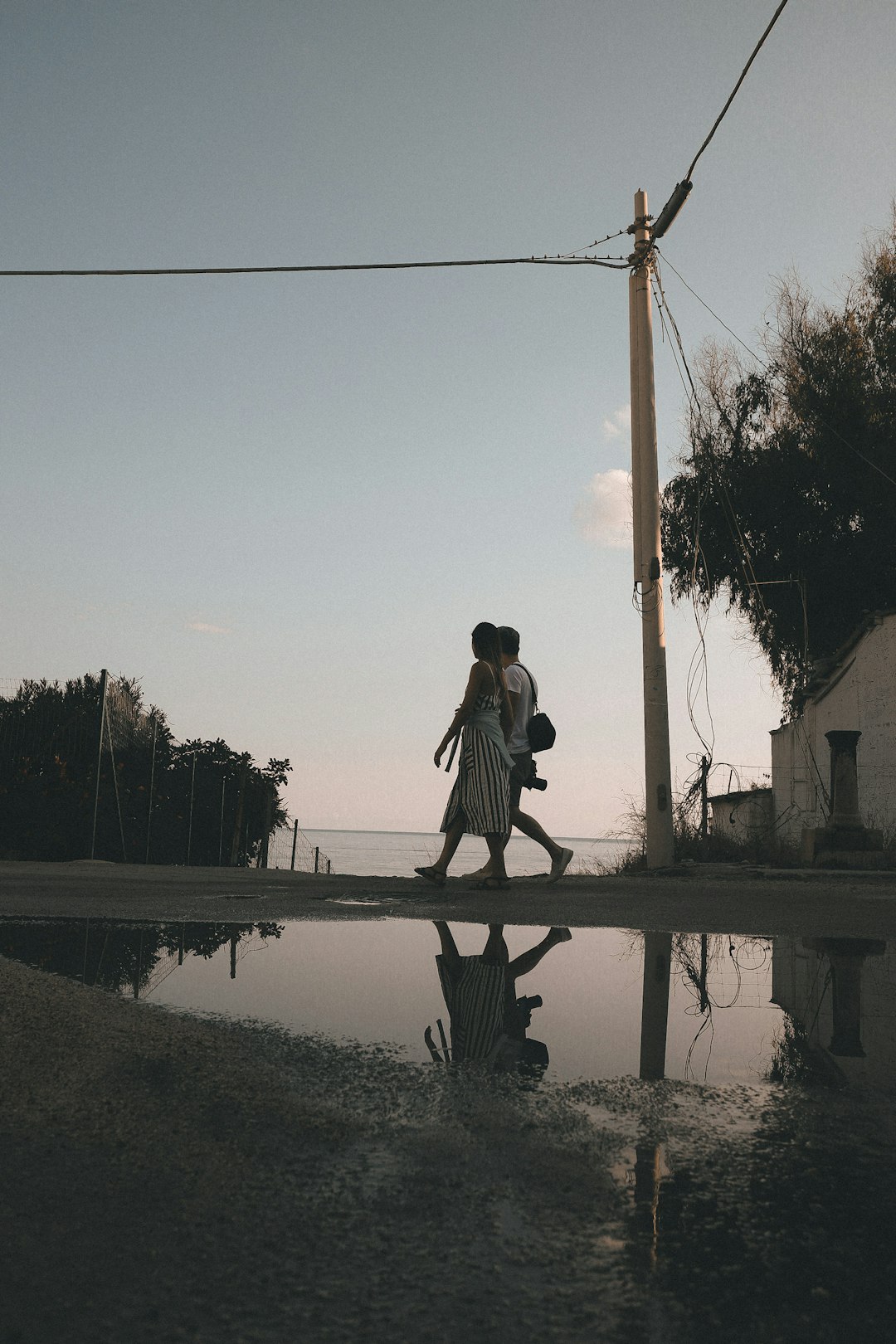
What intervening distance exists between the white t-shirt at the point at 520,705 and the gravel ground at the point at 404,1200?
18.4 ft

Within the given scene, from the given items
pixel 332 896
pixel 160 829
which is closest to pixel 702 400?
pixel 160 829

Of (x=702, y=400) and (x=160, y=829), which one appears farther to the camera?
(x=702, y=400)

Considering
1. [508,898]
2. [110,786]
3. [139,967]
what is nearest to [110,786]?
[110,786]

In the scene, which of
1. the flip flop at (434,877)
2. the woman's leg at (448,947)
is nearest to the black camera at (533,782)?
the flip flop at (434,877)

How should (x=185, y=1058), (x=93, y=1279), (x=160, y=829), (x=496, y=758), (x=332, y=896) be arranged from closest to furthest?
(x=93, y=1279)
(x=185, y=1058)
(x=332, y=896)
(x=496, y=758)
(x=160, y=829)

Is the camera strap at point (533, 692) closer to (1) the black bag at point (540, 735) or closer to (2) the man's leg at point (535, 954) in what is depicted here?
(1) the black bag at point (540, 735)

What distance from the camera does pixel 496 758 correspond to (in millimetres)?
7512

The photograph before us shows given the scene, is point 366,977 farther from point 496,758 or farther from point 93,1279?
point 496,758

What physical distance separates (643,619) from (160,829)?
29.3ft

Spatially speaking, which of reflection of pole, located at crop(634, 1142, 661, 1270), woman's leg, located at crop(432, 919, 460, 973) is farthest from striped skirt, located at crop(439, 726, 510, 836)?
reflection of pole, located at crop(634, 1142, 661, 1270)

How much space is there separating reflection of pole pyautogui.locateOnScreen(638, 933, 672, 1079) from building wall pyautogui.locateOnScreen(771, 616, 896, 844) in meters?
8.55

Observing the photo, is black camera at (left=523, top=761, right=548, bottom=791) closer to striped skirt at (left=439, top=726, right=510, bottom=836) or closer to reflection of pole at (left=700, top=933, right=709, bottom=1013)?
striped skirt at (left=439, top=726, right=510, bottom=836)

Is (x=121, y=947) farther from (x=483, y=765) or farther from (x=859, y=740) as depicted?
(x=859, y=740)

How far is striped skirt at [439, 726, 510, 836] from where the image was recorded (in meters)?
7.37
